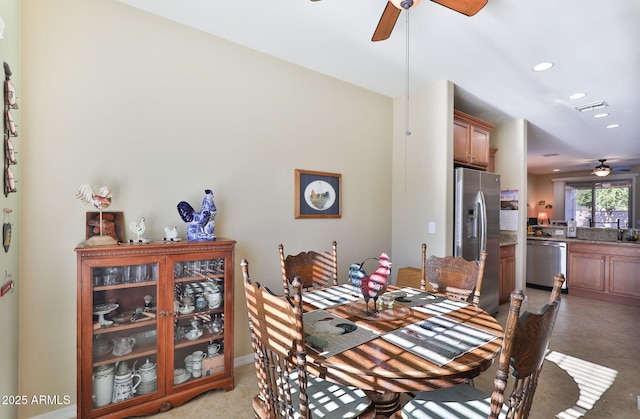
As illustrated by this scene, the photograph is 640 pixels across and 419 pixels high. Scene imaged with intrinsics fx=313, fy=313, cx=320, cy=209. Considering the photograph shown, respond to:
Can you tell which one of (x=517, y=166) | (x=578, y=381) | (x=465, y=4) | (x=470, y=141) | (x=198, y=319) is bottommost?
(x=578, y=381)

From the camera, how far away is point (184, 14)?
91.7 inches

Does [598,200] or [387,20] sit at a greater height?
[387,20]

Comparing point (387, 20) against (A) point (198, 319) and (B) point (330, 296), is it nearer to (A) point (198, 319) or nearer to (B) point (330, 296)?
(B) point (330, 296)

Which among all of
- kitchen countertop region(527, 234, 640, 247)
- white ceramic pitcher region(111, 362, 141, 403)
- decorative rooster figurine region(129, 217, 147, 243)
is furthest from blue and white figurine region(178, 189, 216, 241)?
kitchen countertop region(527, 234, 640, 247)

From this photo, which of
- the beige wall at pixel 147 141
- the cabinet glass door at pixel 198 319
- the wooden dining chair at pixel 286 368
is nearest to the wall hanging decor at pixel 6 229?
the beige wall at pixel 147 141

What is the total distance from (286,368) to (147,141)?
6.34 ft

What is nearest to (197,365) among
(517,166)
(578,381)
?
(578,381)

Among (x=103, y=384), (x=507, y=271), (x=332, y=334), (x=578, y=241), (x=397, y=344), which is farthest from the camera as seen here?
(x=578, y=241)

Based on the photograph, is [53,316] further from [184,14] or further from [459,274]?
[459,274]

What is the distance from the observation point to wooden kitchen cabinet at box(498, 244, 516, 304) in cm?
430

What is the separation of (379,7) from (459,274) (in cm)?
195

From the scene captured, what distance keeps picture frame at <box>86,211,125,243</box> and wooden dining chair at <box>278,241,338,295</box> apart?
3.62 feet

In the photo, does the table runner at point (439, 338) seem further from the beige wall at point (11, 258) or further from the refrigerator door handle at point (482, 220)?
the refrigerator door handle at point (482, 220)

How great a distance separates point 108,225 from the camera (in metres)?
2.12
